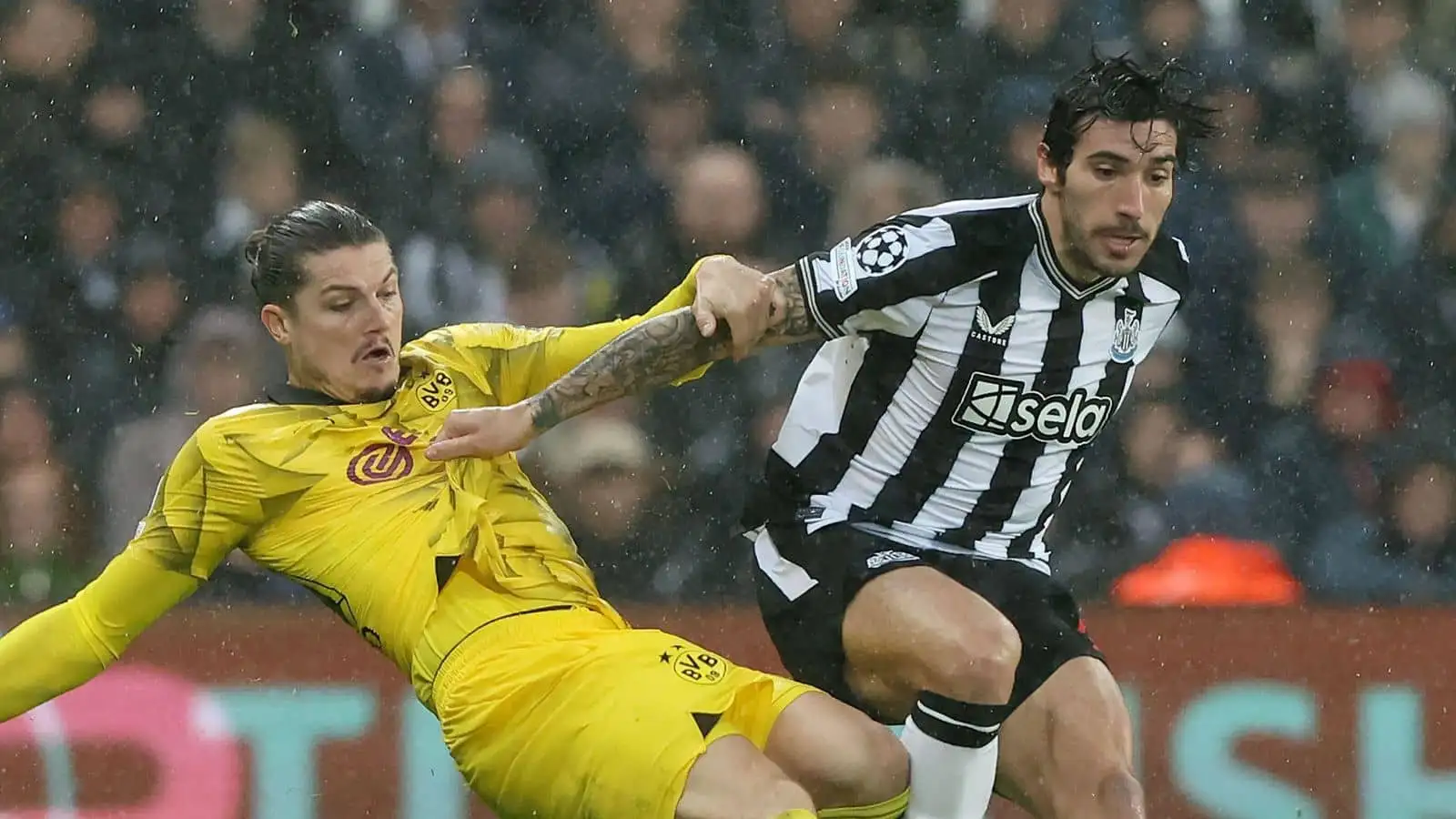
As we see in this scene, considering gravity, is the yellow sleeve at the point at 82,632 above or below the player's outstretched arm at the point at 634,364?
below

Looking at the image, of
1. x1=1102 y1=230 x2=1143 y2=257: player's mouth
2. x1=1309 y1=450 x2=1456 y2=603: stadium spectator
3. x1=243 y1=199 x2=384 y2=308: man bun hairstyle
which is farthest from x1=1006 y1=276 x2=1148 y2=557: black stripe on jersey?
x1=1309 y1=450 x2=1456 y2=603: stadium spectator

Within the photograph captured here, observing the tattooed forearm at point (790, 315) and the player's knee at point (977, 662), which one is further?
the tattooed forearm at point (790, 315)

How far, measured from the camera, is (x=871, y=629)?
3490 mm

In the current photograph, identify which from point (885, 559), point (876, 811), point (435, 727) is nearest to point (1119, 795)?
point (876, 811)

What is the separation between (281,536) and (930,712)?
1.09m

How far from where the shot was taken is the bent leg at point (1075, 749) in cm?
346

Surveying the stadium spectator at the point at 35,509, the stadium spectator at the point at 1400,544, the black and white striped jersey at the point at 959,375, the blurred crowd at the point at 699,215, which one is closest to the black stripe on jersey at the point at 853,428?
the black and white striped jersey at the point at 959,375

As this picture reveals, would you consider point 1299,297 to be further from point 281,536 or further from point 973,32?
point 281,536

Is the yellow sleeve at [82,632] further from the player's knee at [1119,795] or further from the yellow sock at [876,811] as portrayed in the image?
the player's knee at [1119,795]

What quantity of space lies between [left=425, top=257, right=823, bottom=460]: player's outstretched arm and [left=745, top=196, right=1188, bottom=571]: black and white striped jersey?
51 mm

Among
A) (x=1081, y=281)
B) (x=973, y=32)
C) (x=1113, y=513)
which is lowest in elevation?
(x=1113, y=513)

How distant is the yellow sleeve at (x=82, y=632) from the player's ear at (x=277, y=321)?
43 cm

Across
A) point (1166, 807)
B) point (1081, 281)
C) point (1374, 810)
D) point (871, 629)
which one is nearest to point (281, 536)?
point (871, 629)

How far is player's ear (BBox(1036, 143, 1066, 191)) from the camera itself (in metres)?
3.55
